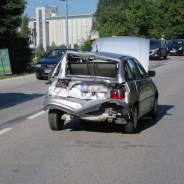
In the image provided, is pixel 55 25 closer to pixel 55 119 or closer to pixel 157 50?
pixel 157 50

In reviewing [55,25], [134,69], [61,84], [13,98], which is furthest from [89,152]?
[55,25]

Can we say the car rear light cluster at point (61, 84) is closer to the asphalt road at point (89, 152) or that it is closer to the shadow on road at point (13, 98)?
the asphalt road at point (89, 152)

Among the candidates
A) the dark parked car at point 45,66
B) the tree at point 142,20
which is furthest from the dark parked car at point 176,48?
the dark parked car at point 45,66

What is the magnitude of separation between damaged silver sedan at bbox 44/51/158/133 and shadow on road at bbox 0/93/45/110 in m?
4.51

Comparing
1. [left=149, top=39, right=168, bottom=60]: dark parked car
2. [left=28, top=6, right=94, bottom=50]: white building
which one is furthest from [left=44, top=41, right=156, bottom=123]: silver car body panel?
[left=28, top=6, right=94, bottom=50]: white building

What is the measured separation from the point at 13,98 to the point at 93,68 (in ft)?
23.3

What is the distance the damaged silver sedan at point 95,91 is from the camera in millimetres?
9570

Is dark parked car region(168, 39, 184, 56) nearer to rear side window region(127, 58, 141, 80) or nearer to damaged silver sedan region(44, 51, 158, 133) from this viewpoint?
rear side window region(127, 58, 141, 80)

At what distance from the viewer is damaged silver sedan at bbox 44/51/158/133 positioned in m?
9.57

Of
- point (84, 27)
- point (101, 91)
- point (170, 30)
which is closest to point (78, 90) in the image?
point (101, 91)

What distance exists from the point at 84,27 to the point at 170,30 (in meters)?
13.9

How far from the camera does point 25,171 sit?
266 inches

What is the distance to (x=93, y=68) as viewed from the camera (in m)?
10.2

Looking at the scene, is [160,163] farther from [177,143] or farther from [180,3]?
[180,3]
